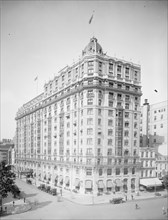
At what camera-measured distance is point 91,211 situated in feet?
119

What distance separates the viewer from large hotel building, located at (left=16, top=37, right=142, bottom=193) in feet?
172

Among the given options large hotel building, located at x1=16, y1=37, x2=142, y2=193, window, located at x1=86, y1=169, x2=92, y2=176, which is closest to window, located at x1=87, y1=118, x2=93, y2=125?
large hotel building, located at x1=16, y1=37, x2=142, y2=193

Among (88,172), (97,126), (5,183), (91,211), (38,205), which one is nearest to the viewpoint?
(5,183)

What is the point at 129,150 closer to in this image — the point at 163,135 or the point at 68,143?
the point at 68,143

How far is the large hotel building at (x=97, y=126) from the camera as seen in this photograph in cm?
5231

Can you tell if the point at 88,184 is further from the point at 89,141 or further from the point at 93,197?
the point at 89,141

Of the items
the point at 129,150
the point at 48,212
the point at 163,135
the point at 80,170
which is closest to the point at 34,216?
the point at 48,212

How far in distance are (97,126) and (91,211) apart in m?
22.1

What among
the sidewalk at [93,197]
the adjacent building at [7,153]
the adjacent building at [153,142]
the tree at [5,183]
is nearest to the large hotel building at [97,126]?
the sidewalk at [93,197]

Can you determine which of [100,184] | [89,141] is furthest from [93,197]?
[89,141]

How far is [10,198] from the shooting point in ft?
149

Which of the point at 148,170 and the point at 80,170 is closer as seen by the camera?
the point at 80,170

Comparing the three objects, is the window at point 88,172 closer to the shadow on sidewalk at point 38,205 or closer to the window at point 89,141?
the window at point 89,141

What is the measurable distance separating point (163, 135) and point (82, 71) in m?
41.4
